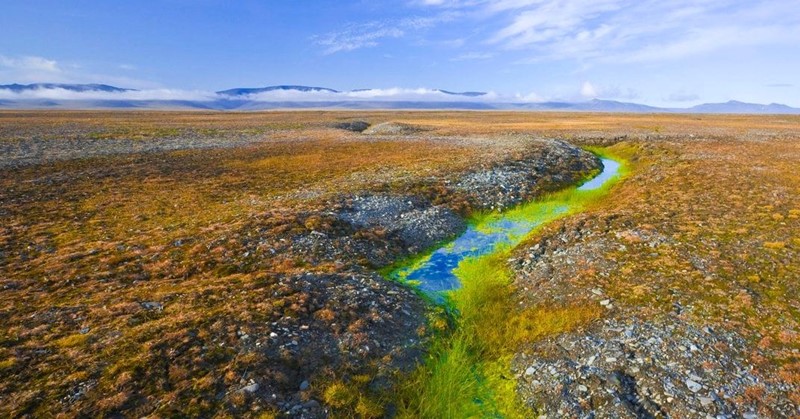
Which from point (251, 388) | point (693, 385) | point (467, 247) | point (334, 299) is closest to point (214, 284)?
point (334, 299)

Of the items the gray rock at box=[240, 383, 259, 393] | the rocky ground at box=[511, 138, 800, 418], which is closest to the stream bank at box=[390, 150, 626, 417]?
the rocky ground at box=[511, 138, 800, 418]

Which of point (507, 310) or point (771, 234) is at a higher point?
point (771, 234)

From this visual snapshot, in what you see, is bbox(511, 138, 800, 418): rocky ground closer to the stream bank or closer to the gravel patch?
the gravel patch

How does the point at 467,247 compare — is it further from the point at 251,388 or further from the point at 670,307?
the point at 251,388

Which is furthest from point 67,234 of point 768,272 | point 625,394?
point 768,272

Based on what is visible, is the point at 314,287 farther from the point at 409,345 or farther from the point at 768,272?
the point at 768,272
